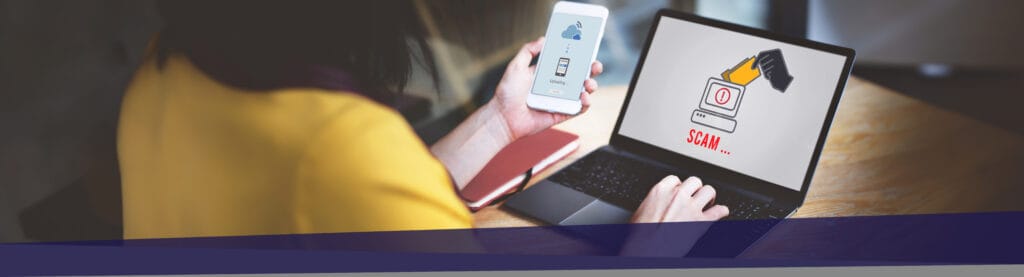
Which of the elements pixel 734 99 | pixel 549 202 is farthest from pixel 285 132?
pixel 734 99

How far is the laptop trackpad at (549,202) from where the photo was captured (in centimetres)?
115

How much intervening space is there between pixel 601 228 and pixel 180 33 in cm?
54

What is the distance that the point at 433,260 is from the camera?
3.95ft

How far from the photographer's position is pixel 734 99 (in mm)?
1203

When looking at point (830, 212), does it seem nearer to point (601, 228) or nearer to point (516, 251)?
point (601, 228)

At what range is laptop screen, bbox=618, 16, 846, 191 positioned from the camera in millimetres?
1161

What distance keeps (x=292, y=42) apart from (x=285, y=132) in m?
0.13

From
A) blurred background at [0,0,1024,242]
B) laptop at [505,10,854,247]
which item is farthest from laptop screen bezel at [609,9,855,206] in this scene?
blurred background at [0,0,1024,242]

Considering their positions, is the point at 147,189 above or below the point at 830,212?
below

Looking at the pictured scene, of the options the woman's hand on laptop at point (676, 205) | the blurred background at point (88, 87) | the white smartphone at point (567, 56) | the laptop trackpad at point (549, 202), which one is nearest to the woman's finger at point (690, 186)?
the woman's hand on laptop at point (676, 205)

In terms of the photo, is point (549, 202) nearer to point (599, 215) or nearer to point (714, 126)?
point (599, 215)

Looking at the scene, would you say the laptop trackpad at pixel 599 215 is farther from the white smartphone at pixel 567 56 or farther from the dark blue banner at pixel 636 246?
the white smartphone at pixel 567 56

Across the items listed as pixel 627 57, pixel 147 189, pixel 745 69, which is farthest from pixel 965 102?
pixel 147 189

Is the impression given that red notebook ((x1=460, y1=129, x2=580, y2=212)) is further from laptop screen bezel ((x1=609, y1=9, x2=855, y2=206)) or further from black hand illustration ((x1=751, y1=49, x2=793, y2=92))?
black hand illustration ((x1=751, y1=49, x2=793, y2=92))
